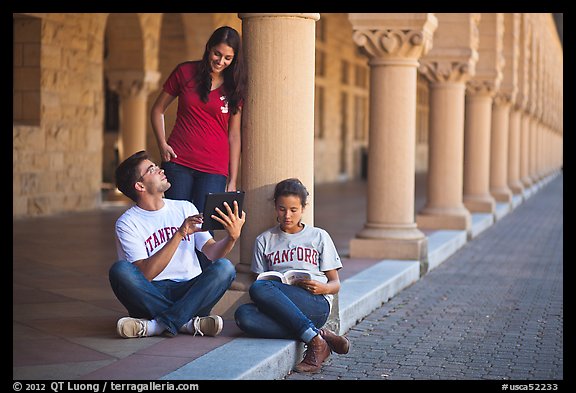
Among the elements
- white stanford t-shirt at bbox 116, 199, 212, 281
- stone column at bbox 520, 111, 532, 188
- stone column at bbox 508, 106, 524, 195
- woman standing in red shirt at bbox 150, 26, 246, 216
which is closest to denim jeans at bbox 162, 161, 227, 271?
woman standing in red shirt at bbox 150, 26, 246, 216

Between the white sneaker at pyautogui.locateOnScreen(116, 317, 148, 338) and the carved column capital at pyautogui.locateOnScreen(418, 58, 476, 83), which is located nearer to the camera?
the white sneaker at pyautogui.locateOnScreen(116, 317, 148, 338)

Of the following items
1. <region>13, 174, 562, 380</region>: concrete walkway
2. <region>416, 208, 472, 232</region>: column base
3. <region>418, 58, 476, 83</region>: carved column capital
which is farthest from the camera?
<region>416, 208, 472, 232</region>: column base

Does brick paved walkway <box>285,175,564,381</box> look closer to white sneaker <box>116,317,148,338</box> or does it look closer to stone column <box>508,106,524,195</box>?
white sneaker <box>116,317,148,338</box>

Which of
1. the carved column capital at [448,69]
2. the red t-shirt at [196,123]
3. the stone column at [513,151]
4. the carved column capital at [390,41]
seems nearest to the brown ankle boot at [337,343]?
the red t-shirt at [196,123]

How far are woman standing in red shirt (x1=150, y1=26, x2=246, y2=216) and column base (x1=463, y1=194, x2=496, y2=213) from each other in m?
11.6

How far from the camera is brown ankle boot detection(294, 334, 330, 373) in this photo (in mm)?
5805

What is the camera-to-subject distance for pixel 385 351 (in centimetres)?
657

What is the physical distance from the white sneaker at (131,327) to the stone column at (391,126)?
504 centimetres

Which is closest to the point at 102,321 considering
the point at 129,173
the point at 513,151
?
the point at 129,173

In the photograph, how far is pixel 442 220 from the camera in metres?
14.1

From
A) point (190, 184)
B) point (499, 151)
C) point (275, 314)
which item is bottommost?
point (275, 314)

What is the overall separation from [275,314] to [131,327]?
0.81 m

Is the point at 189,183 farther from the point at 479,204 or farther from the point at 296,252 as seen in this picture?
the point at 479,204
